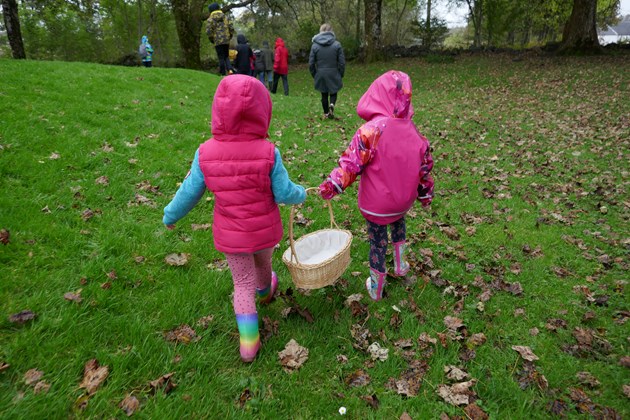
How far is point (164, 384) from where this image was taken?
2428 mm

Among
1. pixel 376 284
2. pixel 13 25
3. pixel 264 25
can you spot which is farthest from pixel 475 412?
pixel 264 25

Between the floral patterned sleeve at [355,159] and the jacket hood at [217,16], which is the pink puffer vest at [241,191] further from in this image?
the jacket hood at [217,16]

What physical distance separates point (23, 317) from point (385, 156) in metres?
2.86

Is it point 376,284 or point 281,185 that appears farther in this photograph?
point 376,284

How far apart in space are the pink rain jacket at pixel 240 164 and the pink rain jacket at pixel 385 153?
56cm

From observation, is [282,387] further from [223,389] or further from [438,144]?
[438,144]

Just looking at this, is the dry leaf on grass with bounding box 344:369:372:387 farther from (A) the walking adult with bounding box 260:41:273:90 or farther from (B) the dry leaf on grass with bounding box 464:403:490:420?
(A) the walking adult with bounding box 260:41:273:90

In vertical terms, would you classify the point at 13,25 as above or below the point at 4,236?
above

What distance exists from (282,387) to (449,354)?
4.24ft

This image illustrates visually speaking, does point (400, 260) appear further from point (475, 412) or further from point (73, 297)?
point (73, 297)

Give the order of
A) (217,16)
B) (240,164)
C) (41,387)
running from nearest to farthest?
(41,387) < (240,164) < (217,16)

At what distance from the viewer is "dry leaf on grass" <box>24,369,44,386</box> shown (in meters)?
2.25

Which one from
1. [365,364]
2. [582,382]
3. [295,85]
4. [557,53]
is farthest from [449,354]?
[557,53]

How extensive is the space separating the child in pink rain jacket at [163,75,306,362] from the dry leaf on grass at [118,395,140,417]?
0.71 m
